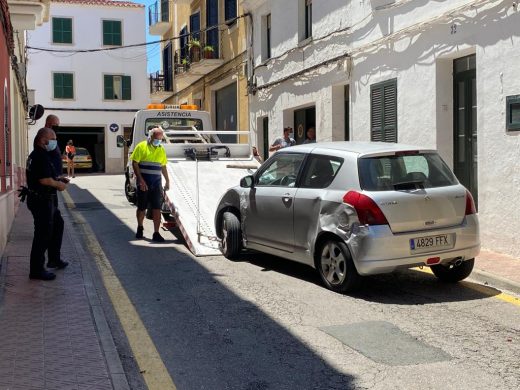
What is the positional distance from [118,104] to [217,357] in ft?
112

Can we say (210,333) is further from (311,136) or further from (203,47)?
(203,47)

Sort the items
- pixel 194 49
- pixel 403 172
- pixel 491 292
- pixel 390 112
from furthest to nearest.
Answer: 1. pixel 194 49
2. pixel 390 112
3. pixel 491 292
4. pixel 403 172

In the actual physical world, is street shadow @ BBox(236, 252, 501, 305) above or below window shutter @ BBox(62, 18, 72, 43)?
below

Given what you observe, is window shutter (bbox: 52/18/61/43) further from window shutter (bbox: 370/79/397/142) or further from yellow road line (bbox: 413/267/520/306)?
yellow road line (bbox: 413/267/520/306)

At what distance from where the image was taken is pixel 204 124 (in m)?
14.6

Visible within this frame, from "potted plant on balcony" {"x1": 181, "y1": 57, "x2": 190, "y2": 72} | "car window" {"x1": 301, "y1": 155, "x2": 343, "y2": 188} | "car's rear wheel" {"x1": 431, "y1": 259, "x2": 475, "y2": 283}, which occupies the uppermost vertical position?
"potted plant on balcony" {"x1": 181, "y1": 57, "x2": 190, "y2": 72}

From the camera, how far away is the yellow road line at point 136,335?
438 centimetres

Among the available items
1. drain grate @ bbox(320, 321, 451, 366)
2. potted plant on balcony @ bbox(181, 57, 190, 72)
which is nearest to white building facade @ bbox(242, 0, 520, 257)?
drain grate @ bbox(320, 321, 451, 366)

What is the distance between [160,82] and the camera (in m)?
31.6

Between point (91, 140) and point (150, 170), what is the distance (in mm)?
29947

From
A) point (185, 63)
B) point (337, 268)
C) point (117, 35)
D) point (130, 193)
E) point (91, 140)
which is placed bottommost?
point (337, 268)

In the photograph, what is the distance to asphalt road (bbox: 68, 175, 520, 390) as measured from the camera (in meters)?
4.40

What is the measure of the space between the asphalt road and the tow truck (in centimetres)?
108

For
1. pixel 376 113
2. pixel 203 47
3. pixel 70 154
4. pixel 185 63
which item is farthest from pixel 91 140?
pixel 376 113
